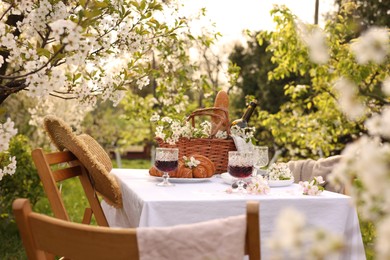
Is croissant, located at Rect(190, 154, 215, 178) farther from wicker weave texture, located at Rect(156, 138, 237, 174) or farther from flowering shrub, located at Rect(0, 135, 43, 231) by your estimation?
flowering shrub, located at Rect(0, 135, 43, 231)

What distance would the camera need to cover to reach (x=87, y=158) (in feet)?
7.99

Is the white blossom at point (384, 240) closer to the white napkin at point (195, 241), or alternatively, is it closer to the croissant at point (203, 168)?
the white napkin at point (195, 241)

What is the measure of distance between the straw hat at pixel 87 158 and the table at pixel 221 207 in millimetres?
63

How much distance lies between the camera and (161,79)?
18.3 feet

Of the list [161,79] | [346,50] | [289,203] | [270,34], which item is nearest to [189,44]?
[161,79]

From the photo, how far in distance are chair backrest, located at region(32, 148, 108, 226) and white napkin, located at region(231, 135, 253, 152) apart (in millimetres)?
790

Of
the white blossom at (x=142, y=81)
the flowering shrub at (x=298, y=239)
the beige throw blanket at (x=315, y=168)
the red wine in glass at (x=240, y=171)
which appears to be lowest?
the beige throw blanket at (x=315, y=168)

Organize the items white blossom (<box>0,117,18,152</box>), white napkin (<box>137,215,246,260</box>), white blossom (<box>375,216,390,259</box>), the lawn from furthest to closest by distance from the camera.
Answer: the lawn
white blossom (<box>0,117,18,152</box>)
white napkin (<box>137,215,246,260</box>)
white blossom (<box>375,216,390,259</box>)

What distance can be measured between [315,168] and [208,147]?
856 mm

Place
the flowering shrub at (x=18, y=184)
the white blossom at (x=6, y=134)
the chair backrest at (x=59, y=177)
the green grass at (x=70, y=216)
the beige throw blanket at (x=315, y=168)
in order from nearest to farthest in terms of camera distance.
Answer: the white blossom at (x=6, y=134)
the chair backrest at (x=59, y=177)
the beige throw blanket at (x=315, y=168)
the green grass at (x=70, y=216)
the flowering shrub at (x=18, y=184)

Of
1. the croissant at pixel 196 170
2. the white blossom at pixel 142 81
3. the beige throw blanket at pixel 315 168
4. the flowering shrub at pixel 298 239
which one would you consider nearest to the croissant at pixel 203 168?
the croissant at pixel 196 170

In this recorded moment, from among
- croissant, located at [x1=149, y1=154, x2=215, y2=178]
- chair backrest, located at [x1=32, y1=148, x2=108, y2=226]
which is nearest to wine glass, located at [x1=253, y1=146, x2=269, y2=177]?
croissant, located at [x1=149, y1=154, x2=215, y2=178]

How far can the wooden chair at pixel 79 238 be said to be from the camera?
105 cm

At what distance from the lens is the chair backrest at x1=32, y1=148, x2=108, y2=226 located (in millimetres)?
2148
